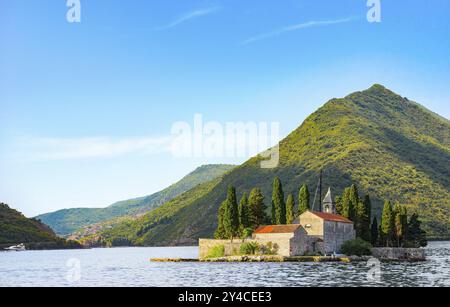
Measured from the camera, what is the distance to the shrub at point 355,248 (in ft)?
329

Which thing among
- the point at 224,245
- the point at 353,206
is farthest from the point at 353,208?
the point at 224,245

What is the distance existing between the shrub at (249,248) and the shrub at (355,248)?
1543 centimetres

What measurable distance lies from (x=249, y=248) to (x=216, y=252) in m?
7.46

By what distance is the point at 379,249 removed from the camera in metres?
103

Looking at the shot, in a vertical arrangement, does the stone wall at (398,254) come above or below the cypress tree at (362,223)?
below

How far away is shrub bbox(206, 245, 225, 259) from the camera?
10106 cm

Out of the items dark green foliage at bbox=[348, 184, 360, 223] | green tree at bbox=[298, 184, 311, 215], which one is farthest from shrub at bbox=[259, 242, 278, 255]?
dark green foliage at bbox=[348, 184, 360, 223]

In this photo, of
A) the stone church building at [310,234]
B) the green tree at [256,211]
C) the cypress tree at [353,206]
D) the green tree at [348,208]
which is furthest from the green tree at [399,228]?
the green tree at [256,211]

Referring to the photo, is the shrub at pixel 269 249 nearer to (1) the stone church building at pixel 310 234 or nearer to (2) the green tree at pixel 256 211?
(1) the stone church building at pixel 310 234

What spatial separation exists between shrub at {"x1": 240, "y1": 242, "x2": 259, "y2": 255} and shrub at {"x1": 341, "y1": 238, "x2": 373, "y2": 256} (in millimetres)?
15430

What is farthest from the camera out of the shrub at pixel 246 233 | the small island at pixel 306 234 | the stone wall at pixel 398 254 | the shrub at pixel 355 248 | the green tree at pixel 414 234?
the green tree at pixel 414 234
